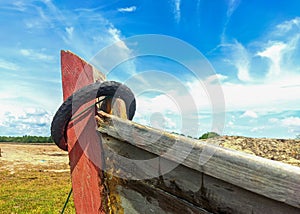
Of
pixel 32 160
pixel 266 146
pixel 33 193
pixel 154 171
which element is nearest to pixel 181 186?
pixel 154 171

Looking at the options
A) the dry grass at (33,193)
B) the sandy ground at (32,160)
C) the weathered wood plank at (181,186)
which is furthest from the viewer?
the sandy ground at (32,160)

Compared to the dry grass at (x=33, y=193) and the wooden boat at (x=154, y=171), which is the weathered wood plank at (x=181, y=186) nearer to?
the wooden boat at (x=154, y=171)

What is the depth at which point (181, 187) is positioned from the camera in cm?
128

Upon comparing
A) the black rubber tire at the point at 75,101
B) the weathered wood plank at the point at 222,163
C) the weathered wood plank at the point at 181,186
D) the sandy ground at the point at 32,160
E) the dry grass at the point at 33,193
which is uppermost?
the black rubber tire at the point at 75,101

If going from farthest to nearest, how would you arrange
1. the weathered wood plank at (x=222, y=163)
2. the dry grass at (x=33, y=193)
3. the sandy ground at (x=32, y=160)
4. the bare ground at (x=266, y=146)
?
the sandy ground at (x=32, y=160) → the dry grass at (x=33, y=193) → the bare ground at (x=266, y=146) → the weathered wood plank at (x=222, y=163)

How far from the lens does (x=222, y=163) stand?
1120mm

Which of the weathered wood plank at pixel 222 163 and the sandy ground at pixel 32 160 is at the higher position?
the weathered wood plank at pixel 222 163

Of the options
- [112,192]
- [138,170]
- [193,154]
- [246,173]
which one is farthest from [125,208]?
[246,173]

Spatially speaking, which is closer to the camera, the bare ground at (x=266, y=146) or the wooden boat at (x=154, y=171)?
the wooden boat at (x=154, y=171)

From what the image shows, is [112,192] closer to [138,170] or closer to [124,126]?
[138,170]

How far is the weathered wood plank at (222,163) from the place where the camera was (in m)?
1.01

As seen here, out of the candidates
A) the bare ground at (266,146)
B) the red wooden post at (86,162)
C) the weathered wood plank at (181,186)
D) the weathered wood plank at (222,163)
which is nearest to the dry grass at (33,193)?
the bare ground at (266,146)

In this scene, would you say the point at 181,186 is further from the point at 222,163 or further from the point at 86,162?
the point at 86,162

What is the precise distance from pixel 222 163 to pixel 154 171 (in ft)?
1.12
